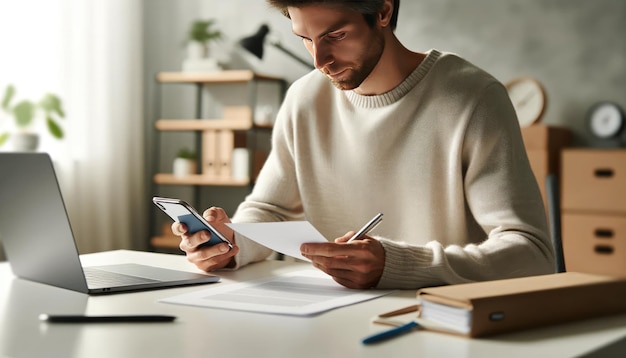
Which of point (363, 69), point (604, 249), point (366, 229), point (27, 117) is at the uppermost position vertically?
point (363, 69)

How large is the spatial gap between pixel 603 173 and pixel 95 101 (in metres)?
2.80

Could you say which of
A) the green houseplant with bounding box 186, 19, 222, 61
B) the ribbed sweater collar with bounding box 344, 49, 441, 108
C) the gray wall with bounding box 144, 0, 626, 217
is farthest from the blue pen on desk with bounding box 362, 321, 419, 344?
the green houseplant with bounding box 186, 19, 222, 61

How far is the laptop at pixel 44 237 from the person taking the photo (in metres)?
1.18

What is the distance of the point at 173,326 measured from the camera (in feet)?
3.22

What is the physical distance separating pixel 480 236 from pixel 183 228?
65 centimetres

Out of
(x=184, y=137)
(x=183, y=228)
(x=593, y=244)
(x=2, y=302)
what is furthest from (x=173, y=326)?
(x=184, y=137)

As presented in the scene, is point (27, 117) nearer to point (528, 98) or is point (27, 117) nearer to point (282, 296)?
point (528, 98)

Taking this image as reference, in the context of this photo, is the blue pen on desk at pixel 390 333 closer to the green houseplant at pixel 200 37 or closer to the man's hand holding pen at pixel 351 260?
the man's hand holding pen at pixel 351 260

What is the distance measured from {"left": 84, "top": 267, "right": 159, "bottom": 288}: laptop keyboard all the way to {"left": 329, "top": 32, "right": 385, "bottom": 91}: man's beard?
59cm

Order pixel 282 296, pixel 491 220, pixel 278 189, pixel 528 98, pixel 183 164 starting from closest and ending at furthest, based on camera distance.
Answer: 1. pixel 282 296
2. pixel 491 220
3. pixel 278 189
4. pixel 528 98
5. pixel 183 164

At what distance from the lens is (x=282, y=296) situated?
1.18 meters

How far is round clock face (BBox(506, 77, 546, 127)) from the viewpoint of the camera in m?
3.94

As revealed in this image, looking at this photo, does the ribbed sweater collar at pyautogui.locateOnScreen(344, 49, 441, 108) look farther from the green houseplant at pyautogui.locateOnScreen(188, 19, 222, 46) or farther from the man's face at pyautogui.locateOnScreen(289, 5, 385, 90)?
the green houseplant at pyautogui.locateOnScreen(188, 19, 222, 46)

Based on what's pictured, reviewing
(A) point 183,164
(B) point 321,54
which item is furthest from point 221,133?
(B) point 321,54
